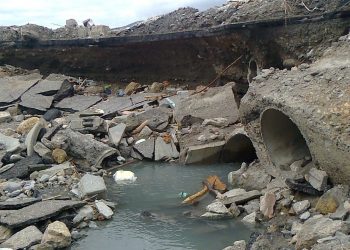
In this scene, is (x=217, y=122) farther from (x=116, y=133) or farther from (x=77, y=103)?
(x=77, y=103)

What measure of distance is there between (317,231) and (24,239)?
3.18 metres

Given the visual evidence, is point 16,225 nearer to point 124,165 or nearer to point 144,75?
point 124,165

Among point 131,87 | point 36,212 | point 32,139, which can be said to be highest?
point 131,87

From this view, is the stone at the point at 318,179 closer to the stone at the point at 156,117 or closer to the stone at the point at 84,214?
the stone at the point at 84,214

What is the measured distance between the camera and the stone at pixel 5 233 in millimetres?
5402

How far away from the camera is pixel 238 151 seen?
8.59 metres

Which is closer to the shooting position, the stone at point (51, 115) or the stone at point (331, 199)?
the stone at point (331, 199)

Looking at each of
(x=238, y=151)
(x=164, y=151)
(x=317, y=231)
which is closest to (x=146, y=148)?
(x=164, y=151)

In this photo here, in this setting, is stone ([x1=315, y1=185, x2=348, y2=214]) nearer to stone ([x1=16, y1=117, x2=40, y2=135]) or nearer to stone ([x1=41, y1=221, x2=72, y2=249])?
stone ([x1=41, y1=221, x2=72, y2=249])

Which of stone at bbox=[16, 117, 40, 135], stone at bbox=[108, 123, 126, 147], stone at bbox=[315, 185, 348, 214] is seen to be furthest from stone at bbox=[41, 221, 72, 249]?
stone at bbox=[16, 117, 40, 135]

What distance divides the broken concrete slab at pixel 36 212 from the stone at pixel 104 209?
10.6 inches

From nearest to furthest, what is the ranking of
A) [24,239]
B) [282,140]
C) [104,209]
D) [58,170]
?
1. [24,239]
2. [104,209]
3. [282,140]
4. [58,170]

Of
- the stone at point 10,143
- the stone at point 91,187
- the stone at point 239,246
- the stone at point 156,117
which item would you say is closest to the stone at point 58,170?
the stone at point 91,187

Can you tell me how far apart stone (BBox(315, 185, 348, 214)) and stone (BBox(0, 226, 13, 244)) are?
3.63 metres
